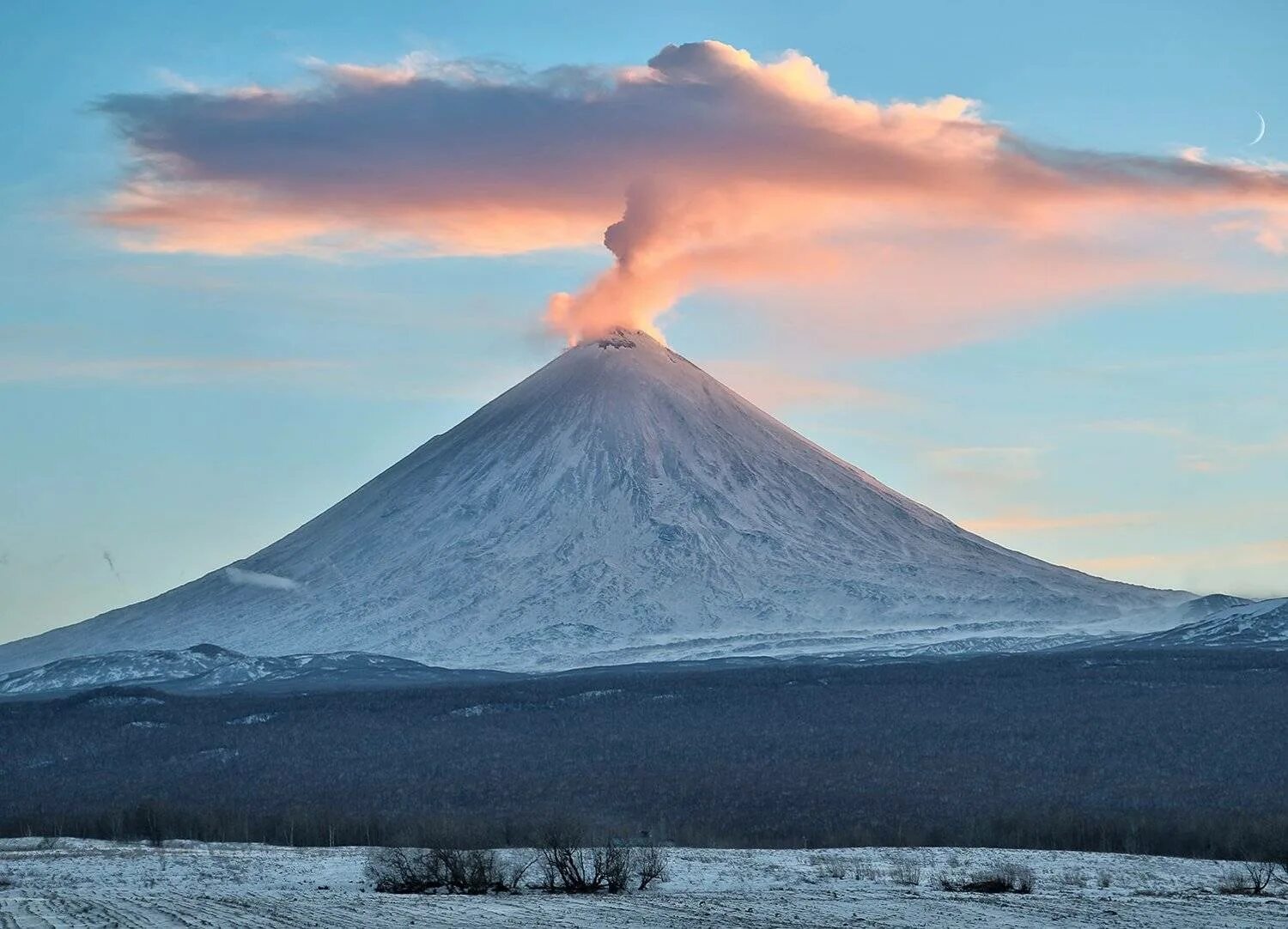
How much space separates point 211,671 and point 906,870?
4913 inches

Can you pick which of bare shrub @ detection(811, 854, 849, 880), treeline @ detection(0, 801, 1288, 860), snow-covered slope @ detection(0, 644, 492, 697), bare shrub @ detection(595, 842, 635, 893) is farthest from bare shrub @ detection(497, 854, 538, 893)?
snow-covered slope @ detection(0, 644, 492, 697)

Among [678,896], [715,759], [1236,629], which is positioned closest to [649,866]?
[678,896]

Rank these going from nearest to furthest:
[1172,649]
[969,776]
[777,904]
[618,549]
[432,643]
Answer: [777,904] → [969,776] → [1172,649] → [432,643] → [618,549]

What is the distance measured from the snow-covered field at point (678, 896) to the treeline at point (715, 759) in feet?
21.3

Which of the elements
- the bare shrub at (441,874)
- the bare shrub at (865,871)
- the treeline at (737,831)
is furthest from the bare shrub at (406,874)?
the bare shrub at (865,871)

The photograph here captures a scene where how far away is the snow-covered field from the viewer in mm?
31547

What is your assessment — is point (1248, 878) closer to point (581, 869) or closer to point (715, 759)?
point (581, 869)

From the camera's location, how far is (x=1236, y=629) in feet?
516

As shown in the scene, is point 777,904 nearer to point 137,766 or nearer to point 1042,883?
point 1042,883

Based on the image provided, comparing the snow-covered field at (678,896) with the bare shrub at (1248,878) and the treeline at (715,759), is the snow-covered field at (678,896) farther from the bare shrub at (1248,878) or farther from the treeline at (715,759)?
the treeline at (715,759)

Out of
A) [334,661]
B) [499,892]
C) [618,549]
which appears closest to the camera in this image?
[499,892]

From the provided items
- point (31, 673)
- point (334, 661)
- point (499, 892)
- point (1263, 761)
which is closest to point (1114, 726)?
point (1263, 761)

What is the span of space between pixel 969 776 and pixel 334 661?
94398mm

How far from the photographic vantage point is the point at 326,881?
4062 cm
